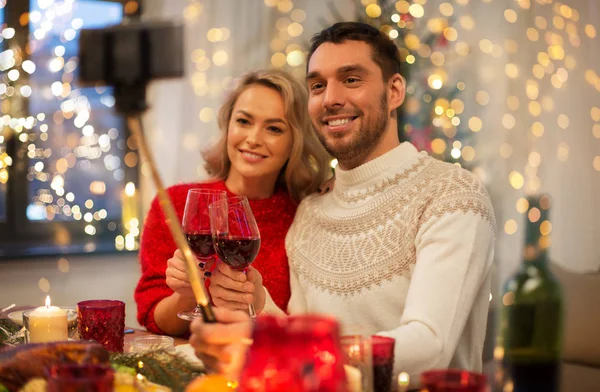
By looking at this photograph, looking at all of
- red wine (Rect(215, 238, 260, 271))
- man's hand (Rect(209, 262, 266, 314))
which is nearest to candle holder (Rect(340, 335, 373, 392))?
red wine (Rect(215, 238, 260, 271))

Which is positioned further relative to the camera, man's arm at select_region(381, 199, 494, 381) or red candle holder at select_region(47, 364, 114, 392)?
man's arm at select_region(381, 199, 494, 381)

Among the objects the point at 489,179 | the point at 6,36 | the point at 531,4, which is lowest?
the point at 489,179

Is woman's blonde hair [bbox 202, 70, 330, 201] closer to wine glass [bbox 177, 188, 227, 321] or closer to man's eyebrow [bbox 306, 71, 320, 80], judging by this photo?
man's eyebrow [bbox 306, 71, 320, 80]

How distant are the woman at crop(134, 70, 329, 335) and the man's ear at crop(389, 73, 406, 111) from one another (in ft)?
1.10

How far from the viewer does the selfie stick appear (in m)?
0.87

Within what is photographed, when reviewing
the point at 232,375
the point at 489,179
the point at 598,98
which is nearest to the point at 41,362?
the point at 232,375

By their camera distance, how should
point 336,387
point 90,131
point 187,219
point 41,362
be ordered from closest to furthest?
point 336,387, point 41,362, point 187,219, point 90,131

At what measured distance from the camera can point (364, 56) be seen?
6.53 ft

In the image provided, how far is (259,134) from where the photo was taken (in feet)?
7.28

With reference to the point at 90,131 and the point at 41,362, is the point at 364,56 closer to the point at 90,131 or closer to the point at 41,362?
the point at 41,362

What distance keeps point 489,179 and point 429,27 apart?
1.11m

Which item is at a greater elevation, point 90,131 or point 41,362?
point 90,131

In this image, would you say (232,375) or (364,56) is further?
(364,56)

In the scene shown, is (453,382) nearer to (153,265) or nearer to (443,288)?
(443,288)
